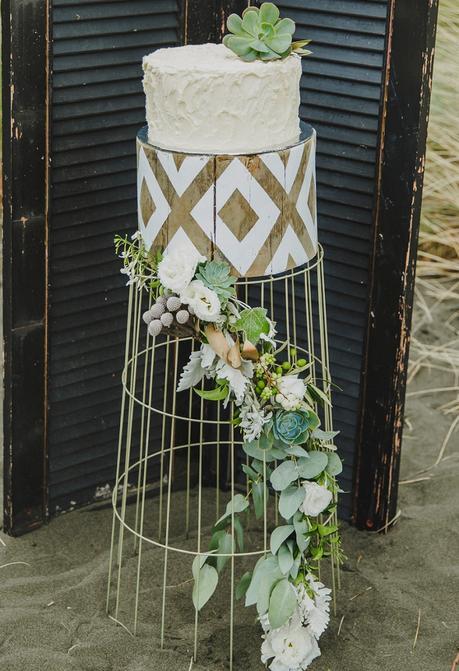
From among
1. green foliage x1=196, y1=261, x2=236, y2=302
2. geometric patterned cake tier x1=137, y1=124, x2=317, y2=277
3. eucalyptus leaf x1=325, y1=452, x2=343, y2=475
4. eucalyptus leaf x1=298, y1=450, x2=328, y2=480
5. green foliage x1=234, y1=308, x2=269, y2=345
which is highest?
geometric patterned cake tier x1=137, y1=124, x2=317, y2=277

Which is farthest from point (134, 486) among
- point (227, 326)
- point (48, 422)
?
point (227, 326)

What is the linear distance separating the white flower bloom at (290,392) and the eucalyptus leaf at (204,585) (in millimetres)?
431

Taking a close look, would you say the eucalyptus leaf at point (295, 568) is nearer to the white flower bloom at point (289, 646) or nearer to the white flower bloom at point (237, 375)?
the white flower bloom at point (289, 646)

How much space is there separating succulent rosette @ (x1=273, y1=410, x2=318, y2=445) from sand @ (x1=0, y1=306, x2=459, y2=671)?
1.82ft

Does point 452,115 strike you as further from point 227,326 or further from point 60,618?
point 60,618

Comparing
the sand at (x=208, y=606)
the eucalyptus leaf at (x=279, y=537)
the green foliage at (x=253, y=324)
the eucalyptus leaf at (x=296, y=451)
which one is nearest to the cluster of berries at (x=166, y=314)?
the green foliage at (x=253, y=324)

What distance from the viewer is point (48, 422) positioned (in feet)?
9.62

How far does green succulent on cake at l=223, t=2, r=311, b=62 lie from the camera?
7.35 ft

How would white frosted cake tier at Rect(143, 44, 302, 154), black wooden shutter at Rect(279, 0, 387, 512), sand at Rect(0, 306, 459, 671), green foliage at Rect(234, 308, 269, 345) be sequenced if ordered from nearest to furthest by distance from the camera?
1. white frosted cake tier at Rect(143, 44, 302, 154)
2. green foliage at Rect(234, 308, 269, 345)
3. sand at Rect(0, 306, 459, 671)
4. black wooden shutter at Rect(279, 0, 387, 512)

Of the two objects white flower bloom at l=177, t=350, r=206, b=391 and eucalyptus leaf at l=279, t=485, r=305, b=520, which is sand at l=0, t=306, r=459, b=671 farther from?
white flower bloom at l=177, t=350, r=206, b=391

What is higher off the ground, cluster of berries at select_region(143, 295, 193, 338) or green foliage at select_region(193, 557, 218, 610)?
cluster of berries at select_region(143, 295, 193, 338)

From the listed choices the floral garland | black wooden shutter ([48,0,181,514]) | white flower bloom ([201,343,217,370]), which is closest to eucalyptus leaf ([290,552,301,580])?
the floral garland

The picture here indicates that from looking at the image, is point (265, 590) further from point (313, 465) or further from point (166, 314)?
point (166, 314)

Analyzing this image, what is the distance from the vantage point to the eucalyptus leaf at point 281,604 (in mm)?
2338
